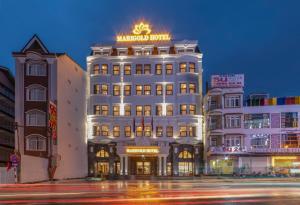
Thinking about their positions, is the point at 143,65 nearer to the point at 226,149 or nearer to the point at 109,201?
the point at 226,149

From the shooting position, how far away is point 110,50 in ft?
269

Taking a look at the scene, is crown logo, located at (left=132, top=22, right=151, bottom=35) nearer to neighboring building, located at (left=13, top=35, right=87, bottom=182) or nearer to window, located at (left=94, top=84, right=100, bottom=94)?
window, located at (left=94, top=84, right=100, bottom=94)

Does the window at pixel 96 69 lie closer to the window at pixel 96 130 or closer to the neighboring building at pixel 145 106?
the neighboring building at pixel 145 106

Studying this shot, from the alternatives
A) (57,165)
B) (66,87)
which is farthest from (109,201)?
(66,87)

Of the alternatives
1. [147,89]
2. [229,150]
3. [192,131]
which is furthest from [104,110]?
[229,150]

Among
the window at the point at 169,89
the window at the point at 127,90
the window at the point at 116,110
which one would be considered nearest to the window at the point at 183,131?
the window at the point at 169,89

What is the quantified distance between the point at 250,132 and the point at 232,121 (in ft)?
9.73

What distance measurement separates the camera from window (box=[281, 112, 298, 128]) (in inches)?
3007

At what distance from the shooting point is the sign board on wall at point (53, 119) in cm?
6406

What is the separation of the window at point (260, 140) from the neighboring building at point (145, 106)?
763 centimetres

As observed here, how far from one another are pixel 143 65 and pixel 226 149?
17.3 metres

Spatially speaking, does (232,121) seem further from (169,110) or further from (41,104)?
(41,104)

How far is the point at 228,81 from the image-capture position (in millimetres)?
78062

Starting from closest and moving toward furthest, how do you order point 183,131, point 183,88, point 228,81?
point 228,81 < point 183,131 < point 183,88
